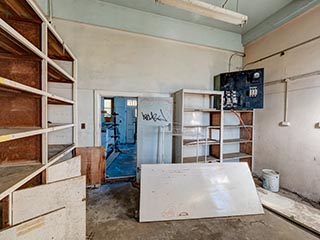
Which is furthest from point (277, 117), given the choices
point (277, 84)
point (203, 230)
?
point (203, 230)

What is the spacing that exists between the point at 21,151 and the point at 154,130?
213 cm

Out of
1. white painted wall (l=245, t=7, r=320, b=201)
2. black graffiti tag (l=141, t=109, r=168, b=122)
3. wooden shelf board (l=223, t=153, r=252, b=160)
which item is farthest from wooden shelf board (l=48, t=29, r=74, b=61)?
white painted wall (l=245, t=7, r=320, b=201)

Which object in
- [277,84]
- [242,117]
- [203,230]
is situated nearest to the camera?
[203,230]

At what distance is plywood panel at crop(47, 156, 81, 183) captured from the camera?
1.64 m

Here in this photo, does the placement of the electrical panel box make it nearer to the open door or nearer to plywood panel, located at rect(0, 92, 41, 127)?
the open door

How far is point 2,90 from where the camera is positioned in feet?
4.62

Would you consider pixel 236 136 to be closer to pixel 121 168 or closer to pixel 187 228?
pixel 187 228

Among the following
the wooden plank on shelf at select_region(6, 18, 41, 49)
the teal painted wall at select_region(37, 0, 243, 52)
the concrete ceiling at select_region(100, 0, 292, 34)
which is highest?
the concrete ceiling at select_region(100, 0, 292, 34)

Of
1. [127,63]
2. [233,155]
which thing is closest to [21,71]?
[127,63]

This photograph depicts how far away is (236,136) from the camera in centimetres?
415

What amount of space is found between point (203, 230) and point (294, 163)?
90.2 inches

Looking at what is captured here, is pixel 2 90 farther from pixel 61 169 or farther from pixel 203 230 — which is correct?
pixel 203 230

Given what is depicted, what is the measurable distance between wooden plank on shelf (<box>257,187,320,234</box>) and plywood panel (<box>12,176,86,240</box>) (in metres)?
2.63

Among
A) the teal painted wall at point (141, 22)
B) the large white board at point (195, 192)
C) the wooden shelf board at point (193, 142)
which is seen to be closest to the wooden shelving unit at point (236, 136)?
the wooden shelf board at point (193, 142)
